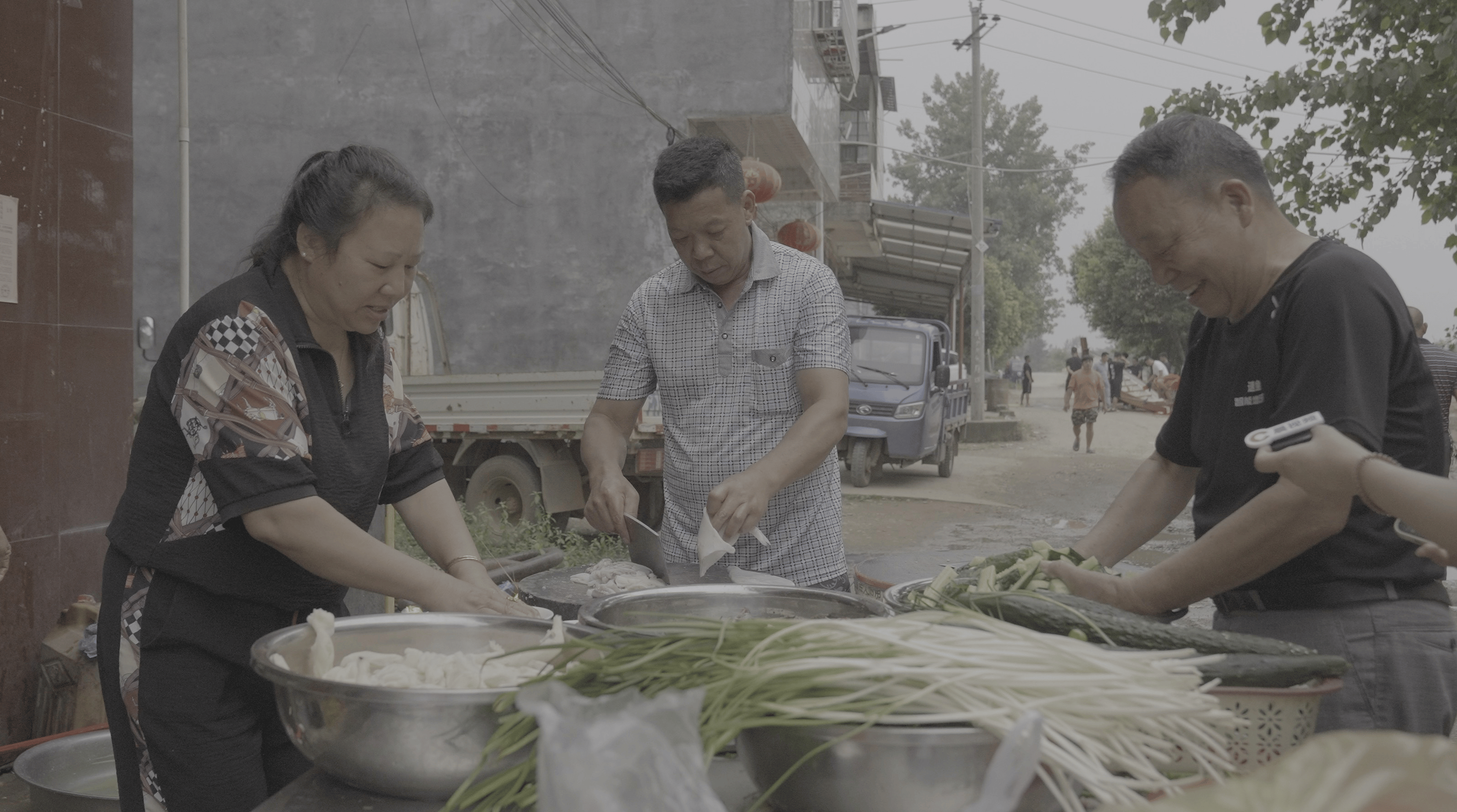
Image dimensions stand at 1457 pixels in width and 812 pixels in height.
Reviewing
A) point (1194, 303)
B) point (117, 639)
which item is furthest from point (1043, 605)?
point (117, 639)

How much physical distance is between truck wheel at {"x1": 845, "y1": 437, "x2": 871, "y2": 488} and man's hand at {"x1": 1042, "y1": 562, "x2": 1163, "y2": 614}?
12.5 meters

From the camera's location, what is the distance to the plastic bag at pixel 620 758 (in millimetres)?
1031

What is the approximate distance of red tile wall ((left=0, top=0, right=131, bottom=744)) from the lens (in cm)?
433

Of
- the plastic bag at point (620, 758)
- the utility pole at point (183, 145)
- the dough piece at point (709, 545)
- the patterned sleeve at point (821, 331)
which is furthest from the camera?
the utility pole at point (183, 145)

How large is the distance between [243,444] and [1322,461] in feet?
5.62

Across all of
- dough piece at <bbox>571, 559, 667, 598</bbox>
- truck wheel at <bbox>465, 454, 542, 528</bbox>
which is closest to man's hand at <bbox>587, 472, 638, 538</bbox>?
dough piece at <bbox>571, 559, 667, 598</bbox>

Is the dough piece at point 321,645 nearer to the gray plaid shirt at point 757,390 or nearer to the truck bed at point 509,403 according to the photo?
the gray plaid shirt at point 757,390

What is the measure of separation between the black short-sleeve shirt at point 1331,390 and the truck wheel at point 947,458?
45.5 ft

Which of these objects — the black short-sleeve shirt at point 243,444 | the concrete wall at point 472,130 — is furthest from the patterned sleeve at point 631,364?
the concrete wall at point 472,130

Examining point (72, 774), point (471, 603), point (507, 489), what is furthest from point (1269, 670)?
point (507, 489)

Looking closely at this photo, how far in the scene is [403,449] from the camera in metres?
2.37

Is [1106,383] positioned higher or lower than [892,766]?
higher

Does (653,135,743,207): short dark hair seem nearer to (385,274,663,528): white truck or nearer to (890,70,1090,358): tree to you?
(385,274,663,528): white truck

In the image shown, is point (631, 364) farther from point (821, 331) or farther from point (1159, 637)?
point (1159, 637)
